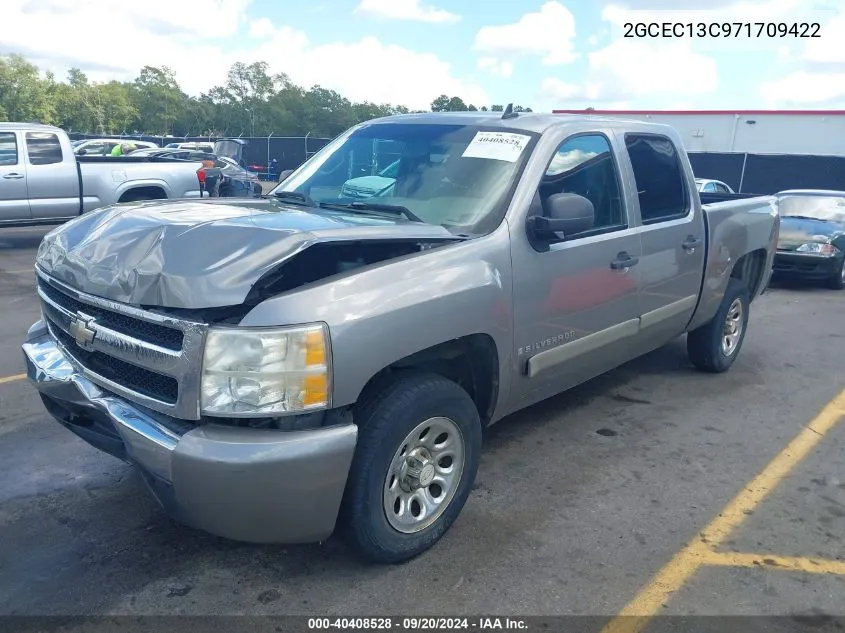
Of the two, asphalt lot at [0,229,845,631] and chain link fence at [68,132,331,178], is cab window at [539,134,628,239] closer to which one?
asphalt lot at [0,229,845,631]

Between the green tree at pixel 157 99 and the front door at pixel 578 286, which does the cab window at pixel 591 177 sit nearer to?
the front door at pixel 578 286

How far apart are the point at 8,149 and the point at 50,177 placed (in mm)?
708

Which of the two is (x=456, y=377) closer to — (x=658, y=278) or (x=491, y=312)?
(x=491, y=312)

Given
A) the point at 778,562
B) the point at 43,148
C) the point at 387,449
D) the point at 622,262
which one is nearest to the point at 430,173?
the point at 622,262

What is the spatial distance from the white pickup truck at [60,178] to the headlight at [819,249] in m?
9.90

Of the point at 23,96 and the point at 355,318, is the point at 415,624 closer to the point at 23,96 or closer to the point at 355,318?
the point at 355,318

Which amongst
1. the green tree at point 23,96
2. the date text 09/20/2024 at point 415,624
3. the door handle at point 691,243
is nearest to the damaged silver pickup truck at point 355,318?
the date text 09/20/2024 at point 415,624

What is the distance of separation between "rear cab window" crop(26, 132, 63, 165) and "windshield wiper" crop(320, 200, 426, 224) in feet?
31.5

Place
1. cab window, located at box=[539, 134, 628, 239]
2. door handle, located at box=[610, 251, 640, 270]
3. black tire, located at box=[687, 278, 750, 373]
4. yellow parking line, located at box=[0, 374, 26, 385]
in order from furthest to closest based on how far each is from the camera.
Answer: black tire, located at box=[687, 278, 750, 373]
yellow parking line, located at box=[0, 374, 26, 385]
door handle, located at box=[610, 251, 640, 270]
cab window, located at box=[539, 134, 628, 239]

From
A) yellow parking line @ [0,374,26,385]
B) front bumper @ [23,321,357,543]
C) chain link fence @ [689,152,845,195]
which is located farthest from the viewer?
chain link fence @ [689,152,845,195]

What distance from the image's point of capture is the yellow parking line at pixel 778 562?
3.29 metres

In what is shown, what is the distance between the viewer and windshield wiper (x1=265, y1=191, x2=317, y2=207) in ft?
13.6

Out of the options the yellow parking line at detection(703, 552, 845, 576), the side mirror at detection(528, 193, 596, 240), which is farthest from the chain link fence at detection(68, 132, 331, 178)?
the yellow parking line at detection(703, 552, 845, 576)

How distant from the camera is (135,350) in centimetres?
283
